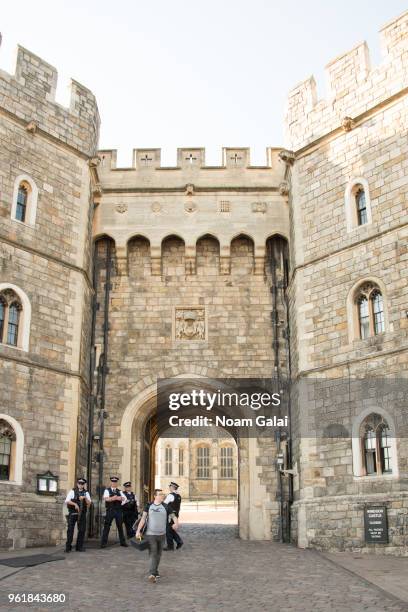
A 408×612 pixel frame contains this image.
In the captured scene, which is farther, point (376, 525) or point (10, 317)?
point (10, 317)

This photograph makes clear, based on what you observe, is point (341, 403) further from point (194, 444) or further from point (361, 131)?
point (194, 444)

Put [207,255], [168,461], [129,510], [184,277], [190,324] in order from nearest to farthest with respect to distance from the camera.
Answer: [129,510], [190,324], [184,277], [207,255], [168,461]

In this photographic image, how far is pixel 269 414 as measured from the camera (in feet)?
51.6

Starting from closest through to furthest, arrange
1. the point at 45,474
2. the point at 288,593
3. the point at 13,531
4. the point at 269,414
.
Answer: the point at 288,593
the point at 13,531
the point at 45,474
the point at 269,414

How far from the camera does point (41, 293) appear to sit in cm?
1429

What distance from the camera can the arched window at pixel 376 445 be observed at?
12.5 m

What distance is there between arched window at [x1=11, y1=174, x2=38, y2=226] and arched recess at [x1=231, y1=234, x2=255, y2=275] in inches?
203

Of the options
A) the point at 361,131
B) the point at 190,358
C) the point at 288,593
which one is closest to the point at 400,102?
the point at 361,131

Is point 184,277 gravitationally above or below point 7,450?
above

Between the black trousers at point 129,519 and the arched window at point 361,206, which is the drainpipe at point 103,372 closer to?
the black trousers at point 129,519

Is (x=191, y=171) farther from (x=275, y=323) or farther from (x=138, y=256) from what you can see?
(x=275, y=323)

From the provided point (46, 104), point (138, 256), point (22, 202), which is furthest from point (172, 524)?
point (46, 104)

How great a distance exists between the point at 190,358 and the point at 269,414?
2.35 meters

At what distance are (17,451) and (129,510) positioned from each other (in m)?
2.68
